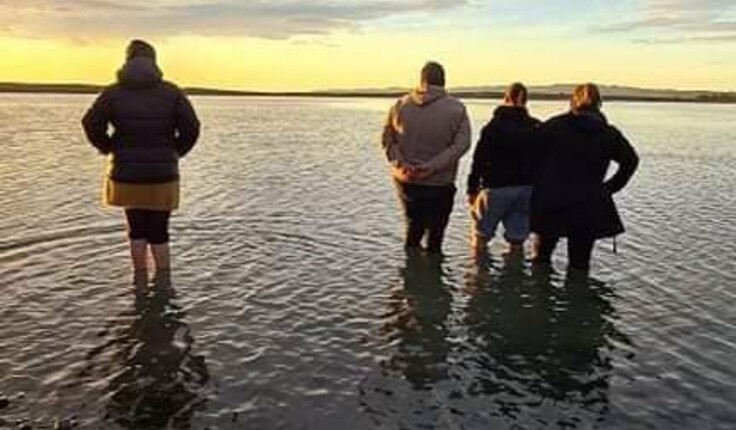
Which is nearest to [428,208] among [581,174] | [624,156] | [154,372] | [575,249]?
[575,249]

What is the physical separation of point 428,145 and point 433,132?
19 centimetres

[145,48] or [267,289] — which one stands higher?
[145,48]

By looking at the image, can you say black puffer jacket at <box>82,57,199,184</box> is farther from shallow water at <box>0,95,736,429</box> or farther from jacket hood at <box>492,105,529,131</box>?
jacket hood at <box>492,105,529,131</box>

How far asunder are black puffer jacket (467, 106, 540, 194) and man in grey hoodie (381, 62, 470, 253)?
0.49 metres

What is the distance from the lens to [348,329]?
8.74m

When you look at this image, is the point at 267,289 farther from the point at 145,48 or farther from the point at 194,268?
the point at 145,48

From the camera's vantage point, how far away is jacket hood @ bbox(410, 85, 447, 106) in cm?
1106

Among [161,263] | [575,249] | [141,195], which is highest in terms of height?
[141,195]

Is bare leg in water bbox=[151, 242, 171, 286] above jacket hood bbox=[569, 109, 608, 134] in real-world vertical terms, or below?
below

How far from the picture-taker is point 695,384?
7.36m

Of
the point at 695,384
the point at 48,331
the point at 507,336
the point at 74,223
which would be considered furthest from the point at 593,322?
the point at 74,223

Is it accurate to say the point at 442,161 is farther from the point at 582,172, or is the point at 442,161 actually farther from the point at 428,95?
the point at 582,172

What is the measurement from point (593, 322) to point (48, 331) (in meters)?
5.58

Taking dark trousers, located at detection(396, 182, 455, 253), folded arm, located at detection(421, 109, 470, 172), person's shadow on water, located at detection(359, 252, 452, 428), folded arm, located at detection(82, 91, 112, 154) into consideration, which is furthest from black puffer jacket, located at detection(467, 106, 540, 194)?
folded arm, located at detection(82, 91, 112, 154)
